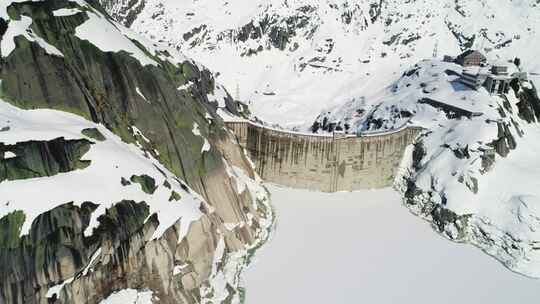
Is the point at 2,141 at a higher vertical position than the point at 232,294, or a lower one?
higher

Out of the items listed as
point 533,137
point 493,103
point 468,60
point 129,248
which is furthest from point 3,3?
point 468,60

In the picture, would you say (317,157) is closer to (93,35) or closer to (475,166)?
(475,166)

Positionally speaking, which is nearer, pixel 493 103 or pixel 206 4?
pixel 493 103

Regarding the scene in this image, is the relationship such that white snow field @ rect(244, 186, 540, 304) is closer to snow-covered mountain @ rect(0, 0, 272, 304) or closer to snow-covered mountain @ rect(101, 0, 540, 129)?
snow-covered mountain @ rect(0, 0, 272, 304)

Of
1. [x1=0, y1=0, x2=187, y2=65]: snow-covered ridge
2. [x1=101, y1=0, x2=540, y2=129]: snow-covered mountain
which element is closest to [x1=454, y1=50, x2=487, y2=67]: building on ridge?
[x1=101, y1=0, x2=540, y2=129]: snow-covered mountain

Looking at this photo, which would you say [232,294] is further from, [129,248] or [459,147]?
[459,147]

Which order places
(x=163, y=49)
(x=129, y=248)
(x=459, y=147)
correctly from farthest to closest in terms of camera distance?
(x=459, y=147) → (x=163, y=49) → (x=129, y=248)
